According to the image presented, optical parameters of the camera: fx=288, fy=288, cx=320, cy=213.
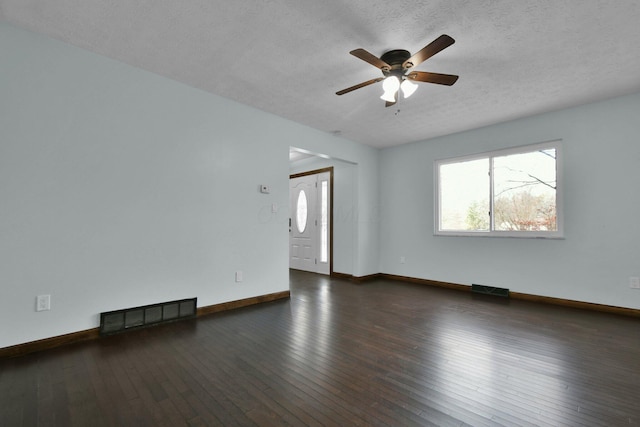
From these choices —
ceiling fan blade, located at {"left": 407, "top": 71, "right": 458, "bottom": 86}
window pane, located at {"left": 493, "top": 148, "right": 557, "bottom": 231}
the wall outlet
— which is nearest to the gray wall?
window pane, located at {"left": 493, "top": 148, "right": 557, "bottom": 231}

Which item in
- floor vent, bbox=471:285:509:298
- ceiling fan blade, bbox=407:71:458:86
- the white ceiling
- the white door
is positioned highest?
the white ceiling

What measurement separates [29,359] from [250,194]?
254 centimetres

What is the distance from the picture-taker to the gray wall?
3475 millimetres

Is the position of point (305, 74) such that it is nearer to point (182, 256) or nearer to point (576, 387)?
point (182, 256)

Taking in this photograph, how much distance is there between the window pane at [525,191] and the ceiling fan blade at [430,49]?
2.87 meters

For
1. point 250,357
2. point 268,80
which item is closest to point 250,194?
point 268,80

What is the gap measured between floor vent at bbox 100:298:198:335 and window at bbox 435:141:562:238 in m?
4.11

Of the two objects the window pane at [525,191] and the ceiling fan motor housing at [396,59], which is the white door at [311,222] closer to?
the window pane at [525,191]

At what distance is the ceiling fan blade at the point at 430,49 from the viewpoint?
2025mm

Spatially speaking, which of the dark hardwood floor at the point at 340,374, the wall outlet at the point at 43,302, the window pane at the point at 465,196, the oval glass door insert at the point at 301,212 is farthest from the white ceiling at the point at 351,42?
the oval glass door insert at the point at 301,212

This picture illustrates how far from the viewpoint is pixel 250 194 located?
3.90 m

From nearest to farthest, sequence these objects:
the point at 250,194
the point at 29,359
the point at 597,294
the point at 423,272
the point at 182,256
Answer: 1. the point at 29,359
2. the point at 182,256
3. the point at 597,294
4. the point at 250,194
5. the point at 423,272

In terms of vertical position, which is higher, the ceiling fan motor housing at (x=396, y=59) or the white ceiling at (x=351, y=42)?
the white ceiling at (x=351, y=42)

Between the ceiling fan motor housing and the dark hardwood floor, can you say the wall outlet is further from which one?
the ceiling fan motor housing
